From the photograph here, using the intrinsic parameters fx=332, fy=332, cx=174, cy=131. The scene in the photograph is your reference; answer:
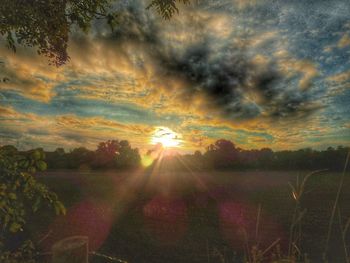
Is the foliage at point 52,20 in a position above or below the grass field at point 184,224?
above

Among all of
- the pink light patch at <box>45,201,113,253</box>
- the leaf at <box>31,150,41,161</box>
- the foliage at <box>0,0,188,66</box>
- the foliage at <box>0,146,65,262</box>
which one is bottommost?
the pink light patch at <box>45,201,113,253</box>

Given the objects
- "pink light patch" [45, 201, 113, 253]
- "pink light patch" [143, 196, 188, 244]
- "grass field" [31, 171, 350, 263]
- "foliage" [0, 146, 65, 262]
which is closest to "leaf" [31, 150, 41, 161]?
"foliage" [0, 146, 65, 262]

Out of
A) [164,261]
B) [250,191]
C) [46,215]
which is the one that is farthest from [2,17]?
[250,191]

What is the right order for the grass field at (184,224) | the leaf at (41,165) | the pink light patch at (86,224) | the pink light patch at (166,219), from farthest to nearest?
the pink light patch at (166,219) < the pink light patch at (86,224) < the grass field at (184,224) < the leaf at (41,165)

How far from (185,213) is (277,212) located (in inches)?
167

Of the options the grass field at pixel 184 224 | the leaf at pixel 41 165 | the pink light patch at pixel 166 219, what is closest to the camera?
the leaf at pixel 41 165

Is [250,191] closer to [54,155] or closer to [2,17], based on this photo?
[2,17]

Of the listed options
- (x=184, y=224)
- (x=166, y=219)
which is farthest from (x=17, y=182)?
(x=166, y=219)

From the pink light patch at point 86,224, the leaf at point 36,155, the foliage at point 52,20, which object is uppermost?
the foliage at point 52,20

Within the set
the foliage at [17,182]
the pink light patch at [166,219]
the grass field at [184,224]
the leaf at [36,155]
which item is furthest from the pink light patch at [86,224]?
the leaf at [36,155]

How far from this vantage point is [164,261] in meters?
8.55

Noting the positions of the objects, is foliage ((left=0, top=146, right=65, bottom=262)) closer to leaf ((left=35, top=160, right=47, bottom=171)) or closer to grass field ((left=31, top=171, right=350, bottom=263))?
leaf ((left=35, top=160, right=47, bottom=171))

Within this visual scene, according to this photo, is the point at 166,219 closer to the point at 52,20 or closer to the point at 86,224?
the point at 86,224

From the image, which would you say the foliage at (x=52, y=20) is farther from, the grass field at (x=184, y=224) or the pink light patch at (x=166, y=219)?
the pink light patch at (x=166, y=219)
